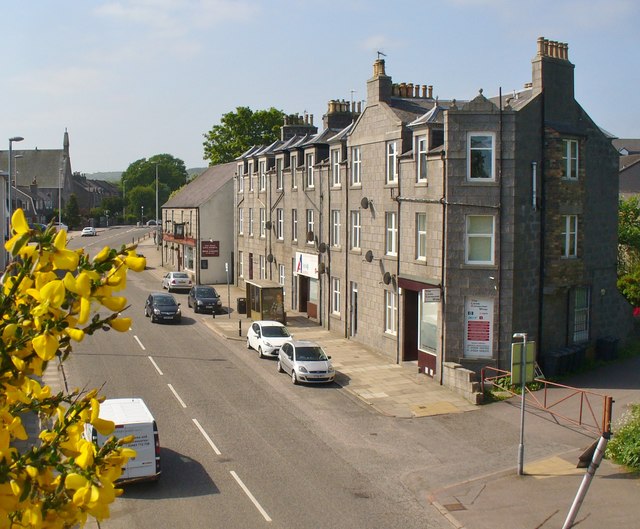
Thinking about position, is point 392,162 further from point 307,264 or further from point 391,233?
point 307,264

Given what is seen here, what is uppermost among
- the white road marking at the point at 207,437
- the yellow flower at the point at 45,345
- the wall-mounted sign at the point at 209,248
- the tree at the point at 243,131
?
the tree at the point at 243,131

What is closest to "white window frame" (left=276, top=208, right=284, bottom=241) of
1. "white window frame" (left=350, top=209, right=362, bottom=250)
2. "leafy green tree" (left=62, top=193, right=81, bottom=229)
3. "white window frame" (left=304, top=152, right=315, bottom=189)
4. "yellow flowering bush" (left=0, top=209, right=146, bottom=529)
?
"white window frame" (left=304, top=152, right=315, bottom=189)

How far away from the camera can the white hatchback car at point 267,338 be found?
104 feet

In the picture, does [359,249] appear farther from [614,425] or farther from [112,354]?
[614,425]

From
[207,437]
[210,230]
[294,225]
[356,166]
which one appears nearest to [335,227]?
[356,166]

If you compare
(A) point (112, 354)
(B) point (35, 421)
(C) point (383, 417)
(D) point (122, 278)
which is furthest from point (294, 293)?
(D) point (122, 278)

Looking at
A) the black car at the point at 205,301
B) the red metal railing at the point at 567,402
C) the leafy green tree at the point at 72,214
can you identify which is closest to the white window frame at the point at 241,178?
the black car at the point at 205,301

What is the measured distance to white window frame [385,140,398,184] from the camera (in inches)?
1209

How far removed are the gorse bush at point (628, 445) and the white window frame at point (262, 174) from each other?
32.3 metres

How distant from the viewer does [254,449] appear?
1998cm

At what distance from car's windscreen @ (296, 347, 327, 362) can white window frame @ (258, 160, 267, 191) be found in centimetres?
2207

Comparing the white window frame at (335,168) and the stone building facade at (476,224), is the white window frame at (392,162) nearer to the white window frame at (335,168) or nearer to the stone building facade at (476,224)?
the stone building facade at (476,224)

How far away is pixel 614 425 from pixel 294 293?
24.8m

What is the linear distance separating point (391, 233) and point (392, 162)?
292 centimetres
